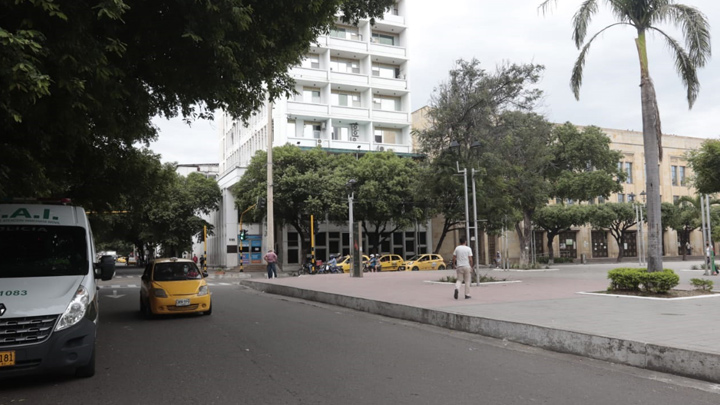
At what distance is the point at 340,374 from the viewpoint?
6777 millimetres

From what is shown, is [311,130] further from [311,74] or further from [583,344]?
[583,344]

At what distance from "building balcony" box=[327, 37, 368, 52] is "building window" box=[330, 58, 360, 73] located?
1.52 meters

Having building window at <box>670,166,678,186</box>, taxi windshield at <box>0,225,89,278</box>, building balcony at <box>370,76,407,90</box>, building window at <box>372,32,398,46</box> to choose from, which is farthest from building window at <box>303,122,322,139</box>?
building window at <box>670,166,678,186</box>

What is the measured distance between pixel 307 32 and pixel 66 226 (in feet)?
15.5

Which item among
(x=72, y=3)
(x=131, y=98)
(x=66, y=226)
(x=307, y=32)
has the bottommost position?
(x=66, y=226)

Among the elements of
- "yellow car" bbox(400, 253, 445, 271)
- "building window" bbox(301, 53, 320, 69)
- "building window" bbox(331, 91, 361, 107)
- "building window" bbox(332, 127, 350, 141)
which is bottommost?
"yellow car" bbox(400, 253, 445, 271)

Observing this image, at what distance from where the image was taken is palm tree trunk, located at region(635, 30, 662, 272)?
14.4m

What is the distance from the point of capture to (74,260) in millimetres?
7531

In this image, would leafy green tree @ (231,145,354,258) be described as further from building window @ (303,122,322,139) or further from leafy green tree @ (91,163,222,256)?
leafy green tree @ (91,163,222,256)

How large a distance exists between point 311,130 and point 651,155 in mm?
36508

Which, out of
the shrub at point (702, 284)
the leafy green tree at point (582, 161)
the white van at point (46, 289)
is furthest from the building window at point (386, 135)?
the white van at point (46, 289)

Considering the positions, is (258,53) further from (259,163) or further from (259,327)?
(259,163)

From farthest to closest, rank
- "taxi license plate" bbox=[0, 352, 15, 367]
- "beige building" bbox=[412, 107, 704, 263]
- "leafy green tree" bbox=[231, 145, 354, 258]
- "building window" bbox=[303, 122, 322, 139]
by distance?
"beige building" bbox=[412, 107, 704, 263] < "building window" bbox=[303, 122, 322, 139] < "leafy green tree" bbox=[231, 145, 354, 258] < "taxi license plate" bbox=[0, 352, 15, 367]

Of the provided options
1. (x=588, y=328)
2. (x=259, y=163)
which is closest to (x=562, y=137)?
(x=259, y=163)
